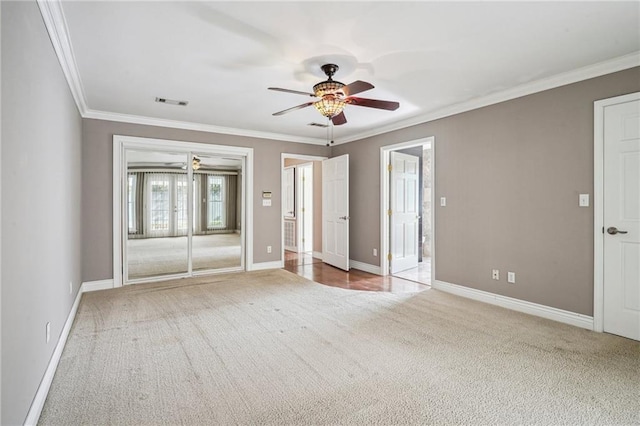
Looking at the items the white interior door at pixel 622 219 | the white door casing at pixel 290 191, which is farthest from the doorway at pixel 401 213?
the white door casing at pixel 290 191

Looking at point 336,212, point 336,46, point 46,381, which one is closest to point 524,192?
point 336,46

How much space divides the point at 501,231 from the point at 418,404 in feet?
8.69

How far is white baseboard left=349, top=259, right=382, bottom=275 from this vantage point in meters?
5.83

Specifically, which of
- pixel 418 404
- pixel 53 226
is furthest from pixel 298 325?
pixel 53 226

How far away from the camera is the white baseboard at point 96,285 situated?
461 cm

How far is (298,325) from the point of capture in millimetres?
3361

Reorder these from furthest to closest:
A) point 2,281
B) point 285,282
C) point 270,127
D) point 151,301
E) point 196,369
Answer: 1. point 270,127
2. point 285,282
3. point 151,301
4. point 196,369
5. point 2,281

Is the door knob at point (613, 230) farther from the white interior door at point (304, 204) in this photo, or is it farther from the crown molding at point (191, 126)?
the white interior door at point (304, 204)

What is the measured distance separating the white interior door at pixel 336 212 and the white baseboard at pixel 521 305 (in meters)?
1.93

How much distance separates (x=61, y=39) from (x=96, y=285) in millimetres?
3387

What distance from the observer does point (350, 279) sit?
5.44 metres

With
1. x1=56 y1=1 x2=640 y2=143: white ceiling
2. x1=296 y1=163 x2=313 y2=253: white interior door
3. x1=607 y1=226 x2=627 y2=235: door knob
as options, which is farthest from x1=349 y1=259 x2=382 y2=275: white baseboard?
x1=607 y1=226 x2=627 y2=235: door knob

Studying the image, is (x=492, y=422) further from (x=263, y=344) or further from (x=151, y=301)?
(x=151, y=301)

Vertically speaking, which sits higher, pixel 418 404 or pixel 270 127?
pixel 270 127
